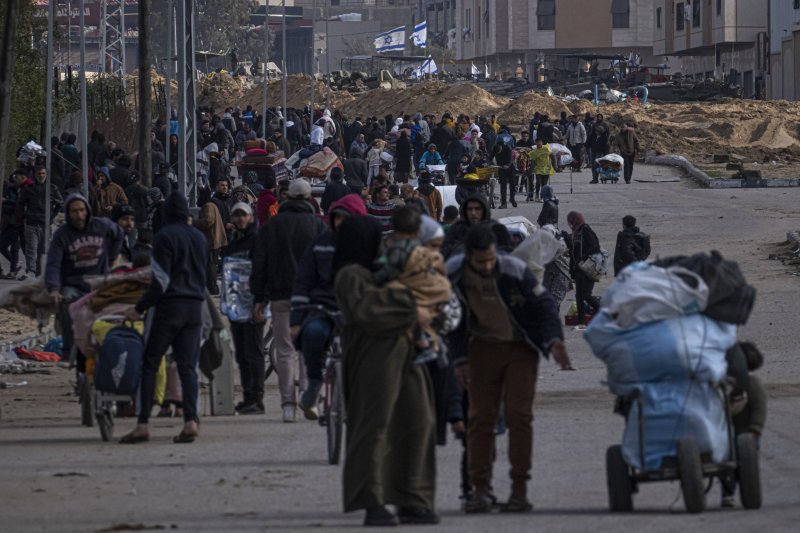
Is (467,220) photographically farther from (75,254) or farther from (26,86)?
(26,86)

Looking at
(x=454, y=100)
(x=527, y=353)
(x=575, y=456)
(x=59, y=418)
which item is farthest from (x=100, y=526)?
(x=454, y=100)

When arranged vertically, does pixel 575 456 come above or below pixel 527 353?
below

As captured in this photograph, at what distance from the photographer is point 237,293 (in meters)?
13.0

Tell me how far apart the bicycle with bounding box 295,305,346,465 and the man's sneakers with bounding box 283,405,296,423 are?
183 cm

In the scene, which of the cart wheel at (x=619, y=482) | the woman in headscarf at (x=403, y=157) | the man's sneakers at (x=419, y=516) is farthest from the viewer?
the woman in headscarf at (x=403, y=157)

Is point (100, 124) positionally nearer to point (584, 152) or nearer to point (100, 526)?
point (584, 152)

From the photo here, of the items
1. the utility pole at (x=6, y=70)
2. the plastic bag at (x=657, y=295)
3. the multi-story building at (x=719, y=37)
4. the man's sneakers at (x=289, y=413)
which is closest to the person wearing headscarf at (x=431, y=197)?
the utility pole at (x=6, y=70)

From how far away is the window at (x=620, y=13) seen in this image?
113 meters

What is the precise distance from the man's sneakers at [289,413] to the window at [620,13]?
104 metres

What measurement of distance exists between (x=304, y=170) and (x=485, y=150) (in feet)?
44.4

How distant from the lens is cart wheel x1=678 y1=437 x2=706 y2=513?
8.02 meters

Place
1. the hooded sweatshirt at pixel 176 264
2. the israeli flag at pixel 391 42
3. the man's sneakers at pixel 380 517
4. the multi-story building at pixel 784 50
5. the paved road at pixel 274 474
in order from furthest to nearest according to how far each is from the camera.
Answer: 1. the israeli flag at pixel 391 42
2. the multi-story building at pixel 784 50
3. the hooded sweatshirt at pixel 176 264
4. the paved road at pixel 274 474
5. the man's sneakers at pixel 380 517

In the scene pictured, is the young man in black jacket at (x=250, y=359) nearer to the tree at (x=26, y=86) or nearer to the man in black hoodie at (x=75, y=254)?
the man in black hoodie at (x=75, y=254)

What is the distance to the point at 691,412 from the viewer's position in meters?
8.17
